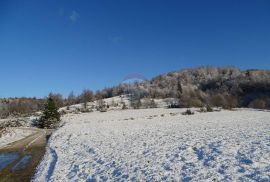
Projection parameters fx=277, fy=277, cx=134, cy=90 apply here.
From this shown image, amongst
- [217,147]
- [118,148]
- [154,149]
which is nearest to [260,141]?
[217,147]

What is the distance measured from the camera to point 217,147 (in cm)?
1662

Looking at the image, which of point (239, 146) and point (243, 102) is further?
point (243, 102)

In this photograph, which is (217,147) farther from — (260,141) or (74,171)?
(74,171)

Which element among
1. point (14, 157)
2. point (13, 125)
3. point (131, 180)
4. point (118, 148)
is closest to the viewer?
point (131, 180)

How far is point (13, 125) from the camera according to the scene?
68.8 m

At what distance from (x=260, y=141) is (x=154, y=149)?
6.83 m

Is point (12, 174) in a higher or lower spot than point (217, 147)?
lower

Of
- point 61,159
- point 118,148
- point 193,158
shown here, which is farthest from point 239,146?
point 61,159

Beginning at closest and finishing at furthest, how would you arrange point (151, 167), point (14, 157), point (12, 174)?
point (151, 167) < point (12, 174) < point (14, 157)

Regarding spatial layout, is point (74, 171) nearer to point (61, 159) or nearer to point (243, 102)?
point (61, 159)

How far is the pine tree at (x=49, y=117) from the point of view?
63812mm

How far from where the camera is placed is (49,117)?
64750 millimetres

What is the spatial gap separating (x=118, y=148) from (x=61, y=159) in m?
4.40

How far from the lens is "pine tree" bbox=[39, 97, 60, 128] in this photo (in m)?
63.8
